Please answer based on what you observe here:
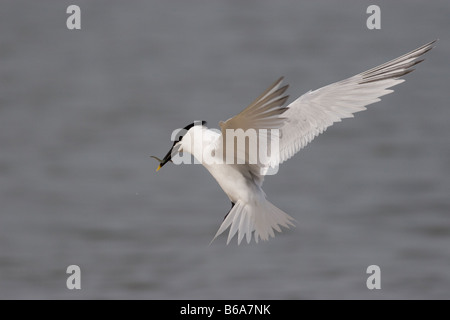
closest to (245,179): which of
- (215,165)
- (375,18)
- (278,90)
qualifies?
(215,165)

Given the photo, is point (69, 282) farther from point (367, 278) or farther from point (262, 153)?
point (262, 153)

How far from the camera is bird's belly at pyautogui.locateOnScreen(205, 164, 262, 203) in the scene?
4.79 metres

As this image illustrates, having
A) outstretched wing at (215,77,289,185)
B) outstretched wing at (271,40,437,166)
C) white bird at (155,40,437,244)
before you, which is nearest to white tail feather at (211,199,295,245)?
white bird at (155,40,437,244)

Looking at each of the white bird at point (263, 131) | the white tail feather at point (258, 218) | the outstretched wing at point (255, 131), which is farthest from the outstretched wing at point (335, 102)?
the white tail feather at point (258, 218)

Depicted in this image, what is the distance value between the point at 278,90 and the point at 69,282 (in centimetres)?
421

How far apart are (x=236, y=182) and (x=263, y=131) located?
0.56 m

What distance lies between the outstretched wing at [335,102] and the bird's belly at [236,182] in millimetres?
351

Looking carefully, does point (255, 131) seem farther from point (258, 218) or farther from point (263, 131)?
point (258, 218)

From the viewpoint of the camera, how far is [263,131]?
171 inches

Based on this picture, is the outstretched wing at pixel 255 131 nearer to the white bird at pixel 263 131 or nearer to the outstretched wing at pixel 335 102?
the white bird at pixel 263 131

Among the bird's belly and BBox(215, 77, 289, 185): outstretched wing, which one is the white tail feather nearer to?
the bird's belly

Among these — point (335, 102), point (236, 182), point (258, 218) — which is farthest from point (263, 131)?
point (335, 102)

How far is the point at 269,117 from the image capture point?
4176mm

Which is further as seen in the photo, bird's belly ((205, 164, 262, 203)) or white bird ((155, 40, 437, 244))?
bird's belly ((205, 164, 262, 203))
